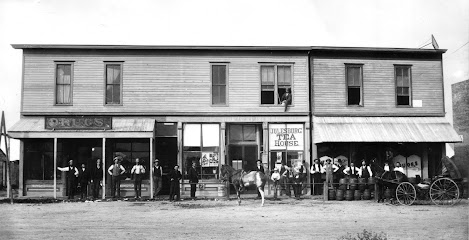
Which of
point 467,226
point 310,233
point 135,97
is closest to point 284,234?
point 310,233

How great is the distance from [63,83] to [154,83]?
4590mm

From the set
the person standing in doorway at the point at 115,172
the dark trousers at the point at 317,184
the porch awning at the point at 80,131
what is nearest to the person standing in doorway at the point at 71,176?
the porch awning at the point at 80,131

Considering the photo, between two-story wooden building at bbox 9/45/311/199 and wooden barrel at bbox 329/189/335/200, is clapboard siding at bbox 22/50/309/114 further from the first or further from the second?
wooden barrel at bbox 329/189/335/200

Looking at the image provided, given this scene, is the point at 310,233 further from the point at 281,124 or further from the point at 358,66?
the point at 358,66

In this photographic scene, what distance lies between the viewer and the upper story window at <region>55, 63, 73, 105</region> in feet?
87.6

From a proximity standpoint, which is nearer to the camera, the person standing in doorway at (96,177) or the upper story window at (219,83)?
the person standing in doorway at (96,177)

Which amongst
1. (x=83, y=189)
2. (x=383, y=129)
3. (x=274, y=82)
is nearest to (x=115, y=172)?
(x=83, y=189)

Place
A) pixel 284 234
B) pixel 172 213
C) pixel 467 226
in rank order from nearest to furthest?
pixel 284 234, pixel 467 226, pixel 172 213

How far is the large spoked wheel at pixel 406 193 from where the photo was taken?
2065 cm

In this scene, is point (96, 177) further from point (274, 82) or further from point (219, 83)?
point (274, 82)

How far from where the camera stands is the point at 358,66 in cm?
2777

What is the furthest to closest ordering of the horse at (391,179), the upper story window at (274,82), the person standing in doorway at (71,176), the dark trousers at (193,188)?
the upper story window at (274,82) → the dark trousers at (193,188) → the person standing in doorway at (71,176) → the horse at (391,179)

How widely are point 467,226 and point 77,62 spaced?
1957 cm

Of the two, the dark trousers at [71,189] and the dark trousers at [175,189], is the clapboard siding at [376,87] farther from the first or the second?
the dark trousers at [71,189]
